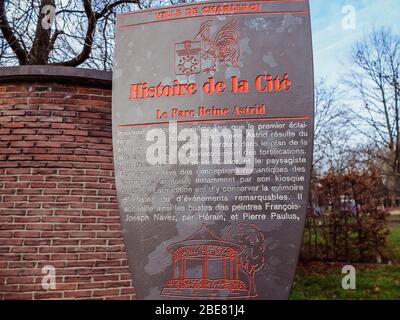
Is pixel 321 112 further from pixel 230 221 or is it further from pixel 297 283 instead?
pixel 230 221

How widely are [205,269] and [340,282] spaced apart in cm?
309

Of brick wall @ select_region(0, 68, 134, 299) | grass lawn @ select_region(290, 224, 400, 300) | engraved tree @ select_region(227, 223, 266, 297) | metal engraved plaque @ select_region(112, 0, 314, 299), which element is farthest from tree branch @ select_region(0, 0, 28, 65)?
grass lawn @ select_region(290, 224, 400, 300)

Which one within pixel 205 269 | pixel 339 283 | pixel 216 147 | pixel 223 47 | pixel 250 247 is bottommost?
pixel 339 283

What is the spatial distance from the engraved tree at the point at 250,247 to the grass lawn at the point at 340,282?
2.17m

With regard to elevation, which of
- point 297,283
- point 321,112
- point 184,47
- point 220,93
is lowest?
point 297,283

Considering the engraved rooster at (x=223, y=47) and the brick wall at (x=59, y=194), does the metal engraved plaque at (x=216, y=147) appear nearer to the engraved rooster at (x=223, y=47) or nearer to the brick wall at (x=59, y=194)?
the engraved rooster at (x=223, y=47)

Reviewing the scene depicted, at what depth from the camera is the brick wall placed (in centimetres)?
356

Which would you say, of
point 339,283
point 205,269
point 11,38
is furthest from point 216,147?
point 11,38

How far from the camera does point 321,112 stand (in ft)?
31.6

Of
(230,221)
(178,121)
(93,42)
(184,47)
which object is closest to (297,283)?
(230,221)

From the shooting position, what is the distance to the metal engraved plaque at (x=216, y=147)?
3.09 m

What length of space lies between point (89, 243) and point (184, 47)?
2095mm

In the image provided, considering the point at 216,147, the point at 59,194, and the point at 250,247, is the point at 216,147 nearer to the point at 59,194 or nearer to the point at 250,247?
the point at 250,247

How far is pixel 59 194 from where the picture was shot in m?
3.67
